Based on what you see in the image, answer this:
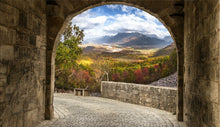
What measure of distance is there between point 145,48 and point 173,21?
40.8 feet

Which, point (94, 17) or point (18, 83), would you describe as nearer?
point (18, 83)

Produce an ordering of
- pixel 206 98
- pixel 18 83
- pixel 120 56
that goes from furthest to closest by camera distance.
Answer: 1. pixel 120 56
2. pixel 18 83
3. pixel 206 98

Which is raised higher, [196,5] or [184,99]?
[196,5]

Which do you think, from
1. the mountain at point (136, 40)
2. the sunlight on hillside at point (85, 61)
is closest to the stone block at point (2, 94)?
the sunlight on hillside at point (85, 61)

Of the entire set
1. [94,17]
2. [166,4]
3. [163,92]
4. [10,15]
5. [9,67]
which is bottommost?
[163,92]

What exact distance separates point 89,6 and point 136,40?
1472cm

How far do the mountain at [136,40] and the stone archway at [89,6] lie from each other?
42.1 feet

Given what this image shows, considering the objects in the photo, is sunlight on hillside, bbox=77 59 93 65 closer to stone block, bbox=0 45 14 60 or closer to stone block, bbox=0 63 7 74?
stone block, bbox=0 45 14 60

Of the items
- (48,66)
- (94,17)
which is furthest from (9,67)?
(94,17)

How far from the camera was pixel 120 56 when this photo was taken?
16.4 meters

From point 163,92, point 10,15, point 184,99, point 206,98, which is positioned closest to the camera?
point 206,98

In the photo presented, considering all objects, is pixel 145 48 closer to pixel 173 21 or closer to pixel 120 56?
pixel 120 56

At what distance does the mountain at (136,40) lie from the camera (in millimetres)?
18116

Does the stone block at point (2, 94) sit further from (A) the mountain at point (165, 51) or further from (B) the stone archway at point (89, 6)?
(A) the mountain at point (165, 51)
